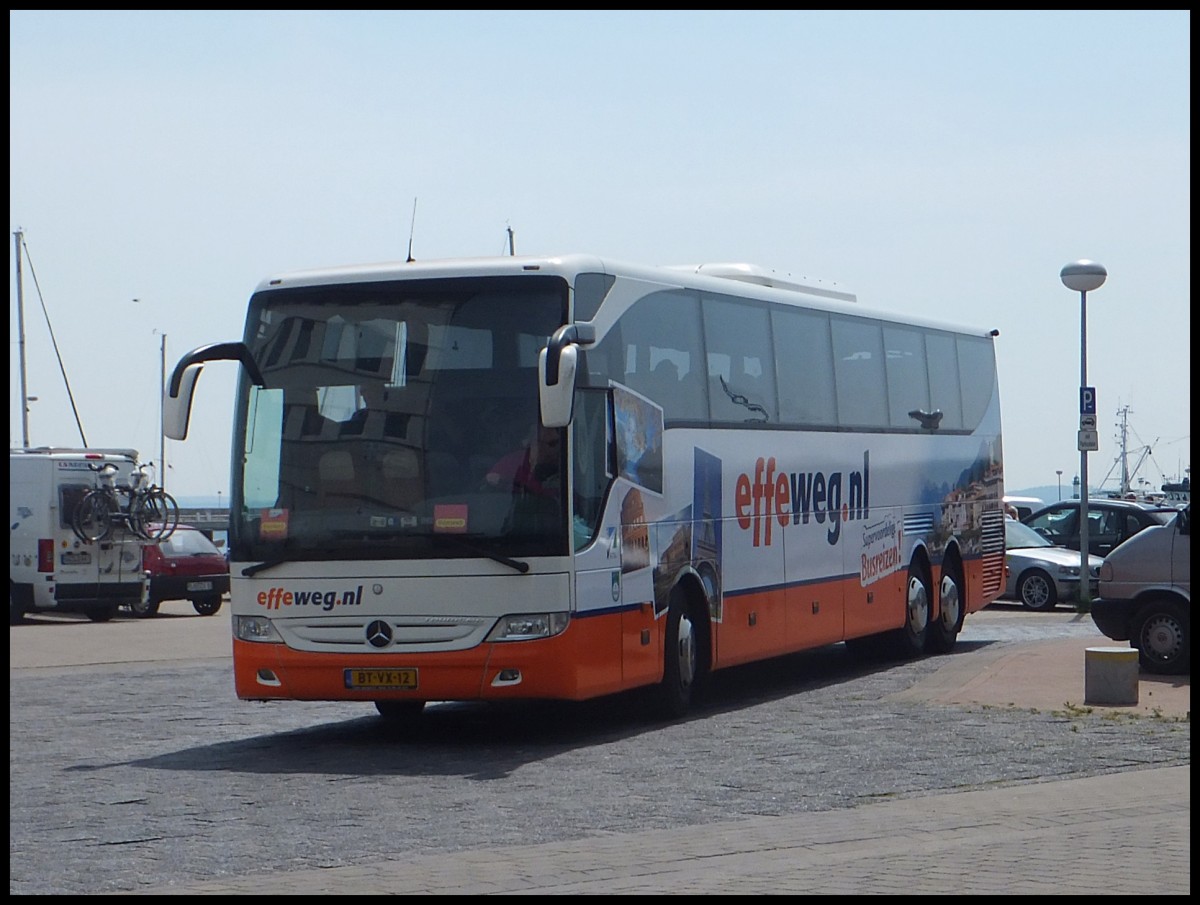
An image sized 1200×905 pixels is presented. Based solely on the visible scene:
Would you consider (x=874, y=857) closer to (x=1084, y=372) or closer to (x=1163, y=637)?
(x=1163, y=637)

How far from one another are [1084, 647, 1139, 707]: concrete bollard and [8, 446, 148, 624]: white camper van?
19524 mm

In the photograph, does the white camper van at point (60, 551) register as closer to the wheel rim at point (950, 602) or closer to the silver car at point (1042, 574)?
the silver car at point (1042, 574)

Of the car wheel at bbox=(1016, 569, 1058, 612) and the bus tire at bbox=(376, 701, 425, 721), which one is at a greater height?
the car wheel at bbox=(1016, 569, 1058, 612)

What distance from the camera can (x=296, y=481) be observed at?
548 inches

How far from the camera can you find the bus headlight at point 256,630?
46.1 ft

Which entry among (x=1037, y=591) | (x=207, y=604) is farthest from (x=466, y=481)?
(x=207, y=604)

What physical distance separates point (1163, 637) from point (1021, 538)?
13.9m

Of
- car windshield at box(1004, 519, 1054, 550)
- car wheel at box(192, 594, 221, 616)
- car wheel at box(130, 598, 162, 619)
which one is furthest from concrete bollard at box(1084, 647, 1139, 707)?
car wheel at box(192, 594, 221, 616)

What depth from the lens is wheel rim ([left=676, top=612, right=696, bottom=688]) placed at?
51.3 feet

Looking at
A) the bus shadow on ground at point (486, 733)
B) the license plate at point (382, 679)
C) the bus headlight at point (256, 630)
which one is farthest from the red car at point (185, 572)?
the license plate at point (382, 679)

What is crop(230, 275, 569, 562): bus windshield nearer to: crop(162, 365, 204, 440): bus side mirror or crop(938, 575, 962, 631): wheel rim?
crop(162, 365, 204, 440): bus side mirror

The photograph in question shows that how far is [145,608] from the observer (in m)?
33.0

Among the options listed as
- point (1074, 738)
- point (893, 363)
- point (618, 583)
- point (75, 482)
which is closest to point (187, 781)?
point (618, 583)

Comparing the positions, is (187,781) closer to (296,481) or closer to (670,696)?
(296,481)
